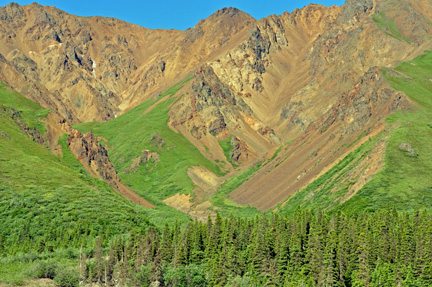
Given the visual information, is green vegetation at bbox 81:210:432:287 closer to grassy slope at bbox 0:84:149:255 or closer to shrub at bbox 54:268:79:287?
shrub at bbox 54:268:79:287

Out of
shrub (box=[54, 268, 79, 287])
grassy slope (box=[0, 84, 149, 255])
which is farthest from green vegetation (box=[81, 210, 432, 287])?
grassy slope (box=[0, 84, 149, 255])

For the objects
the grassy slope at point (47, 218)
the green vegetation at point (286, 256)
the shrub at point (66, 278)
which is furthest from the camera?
the grassy slope at point (47, 218)

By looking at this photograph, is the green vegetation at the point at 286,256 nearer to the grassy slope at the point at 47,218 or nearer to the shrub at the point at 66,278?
the shrub at the point at 66,278

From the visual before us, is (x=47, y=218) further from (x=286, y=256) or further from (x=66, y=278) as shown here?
(x=286, y=256)

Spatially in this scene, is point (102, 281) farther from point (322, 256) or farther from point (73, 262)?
point (322, 256)

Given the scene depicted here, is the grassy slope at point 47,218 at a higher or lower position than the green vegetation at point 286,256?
higher

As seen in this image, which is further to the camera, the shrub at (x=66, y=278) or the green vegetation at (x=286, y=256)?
the shrub at (x=66, y=278)

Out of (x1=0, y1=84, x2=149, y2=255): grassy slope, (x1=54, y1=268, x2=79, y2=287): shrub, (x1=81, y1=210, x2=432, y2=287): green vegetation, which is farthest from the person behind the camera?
(x1=0, y1=84, x2=149, y2=255): grassy slope

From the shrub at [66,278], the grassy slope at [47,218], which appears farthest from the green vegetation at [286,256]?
the grassy slope at [47,218]

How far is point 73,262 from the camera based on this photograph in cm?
14588

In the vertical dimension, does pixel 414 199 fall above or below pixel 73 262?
above

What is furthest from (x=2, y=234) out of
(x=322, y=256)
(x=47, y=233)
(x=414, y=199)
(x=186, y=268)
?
(x=414, y=199)

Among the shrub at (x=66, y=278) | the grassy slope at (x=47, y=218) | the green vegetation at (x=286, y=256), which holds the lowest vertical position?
the shrub at (x=66, y=278)

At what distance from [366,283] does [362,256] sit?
11.9 m
